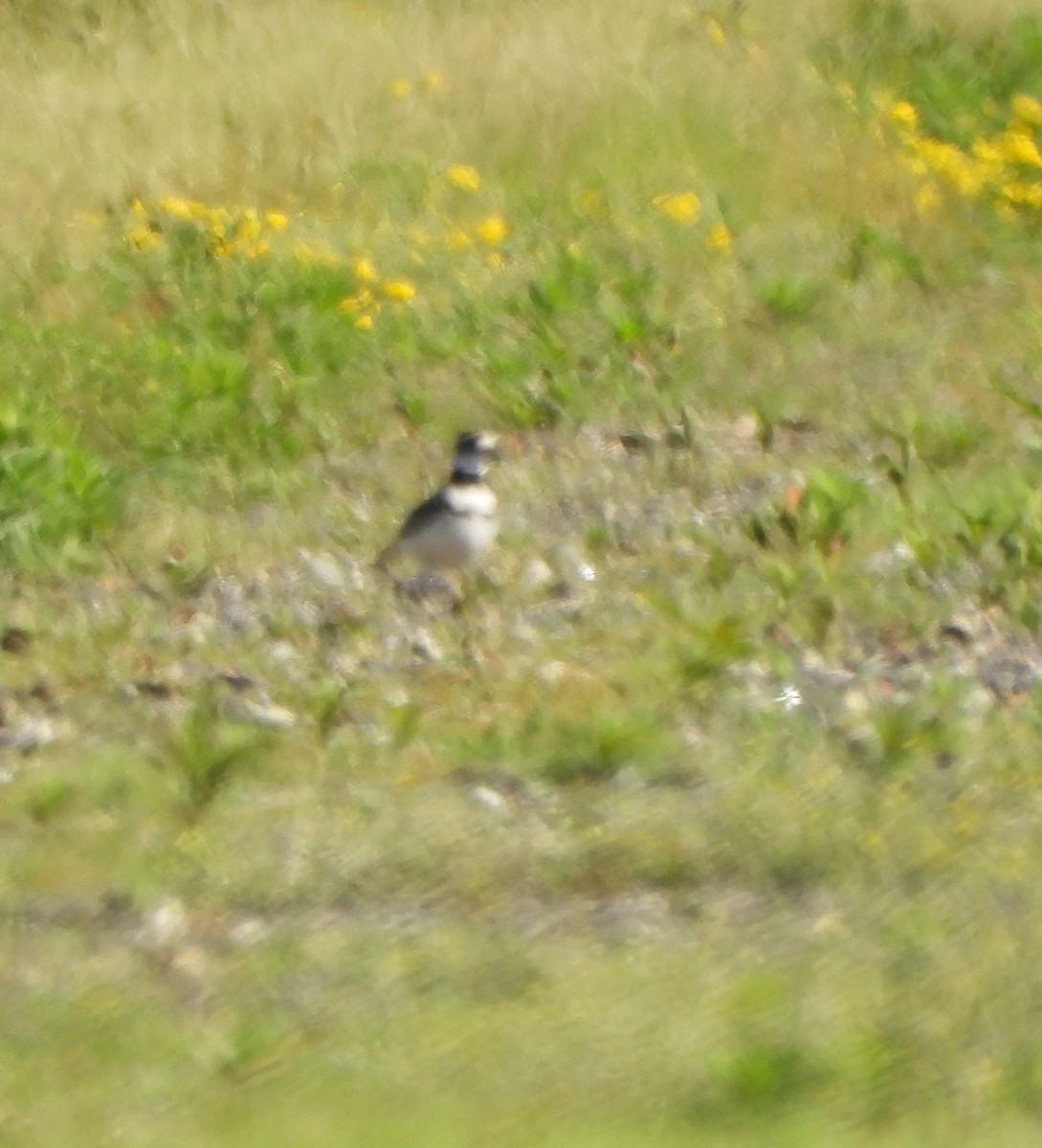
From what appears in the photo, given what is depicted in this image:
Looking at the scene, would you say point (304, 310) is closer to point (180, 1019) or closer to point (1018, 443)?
point (1018, 443)

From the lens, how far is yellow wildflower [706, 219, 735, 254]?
1073cm

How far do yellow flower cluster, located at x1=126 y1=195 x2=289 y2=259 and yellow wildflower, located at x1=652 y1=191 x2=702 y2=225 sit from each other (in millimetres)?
2033

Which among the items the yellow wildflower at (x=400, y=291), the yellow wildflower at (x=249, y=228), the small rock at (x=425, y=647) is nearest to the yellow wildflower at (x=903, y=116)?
the yellow wildflower at (x=400, y=291)

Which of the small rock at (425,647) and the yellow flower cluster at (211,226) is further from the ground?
the small rock at (425,647)

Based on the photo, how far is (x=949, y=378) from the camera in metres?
9.77

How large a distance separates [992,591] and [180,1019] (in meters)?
3.88

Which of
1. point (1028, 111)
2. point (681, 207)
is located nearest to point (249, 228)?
point (681, 207)

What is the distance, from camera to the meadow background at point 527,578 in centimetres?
505

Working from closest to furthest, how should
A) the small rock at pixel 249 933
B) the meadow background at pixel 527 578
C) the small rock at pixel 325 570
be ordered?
the meadow background at pixel 527 578, the small rock at pixel 249 933, the small rock at pixel 325 570

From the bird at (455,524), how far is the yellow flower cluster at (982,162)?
383 centimetres

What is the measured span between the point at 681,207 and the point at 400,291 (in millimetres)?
1731

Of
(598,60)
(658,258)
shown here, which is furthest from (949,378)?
(598,60)

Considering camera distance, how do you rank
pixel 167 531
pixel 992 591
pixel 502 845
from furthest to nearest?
pixel 167 531, pixel 992 591, pixel 502 845

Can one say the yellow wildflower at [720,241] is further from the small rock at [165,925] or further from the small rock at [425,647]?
the small rock at [165,925]
